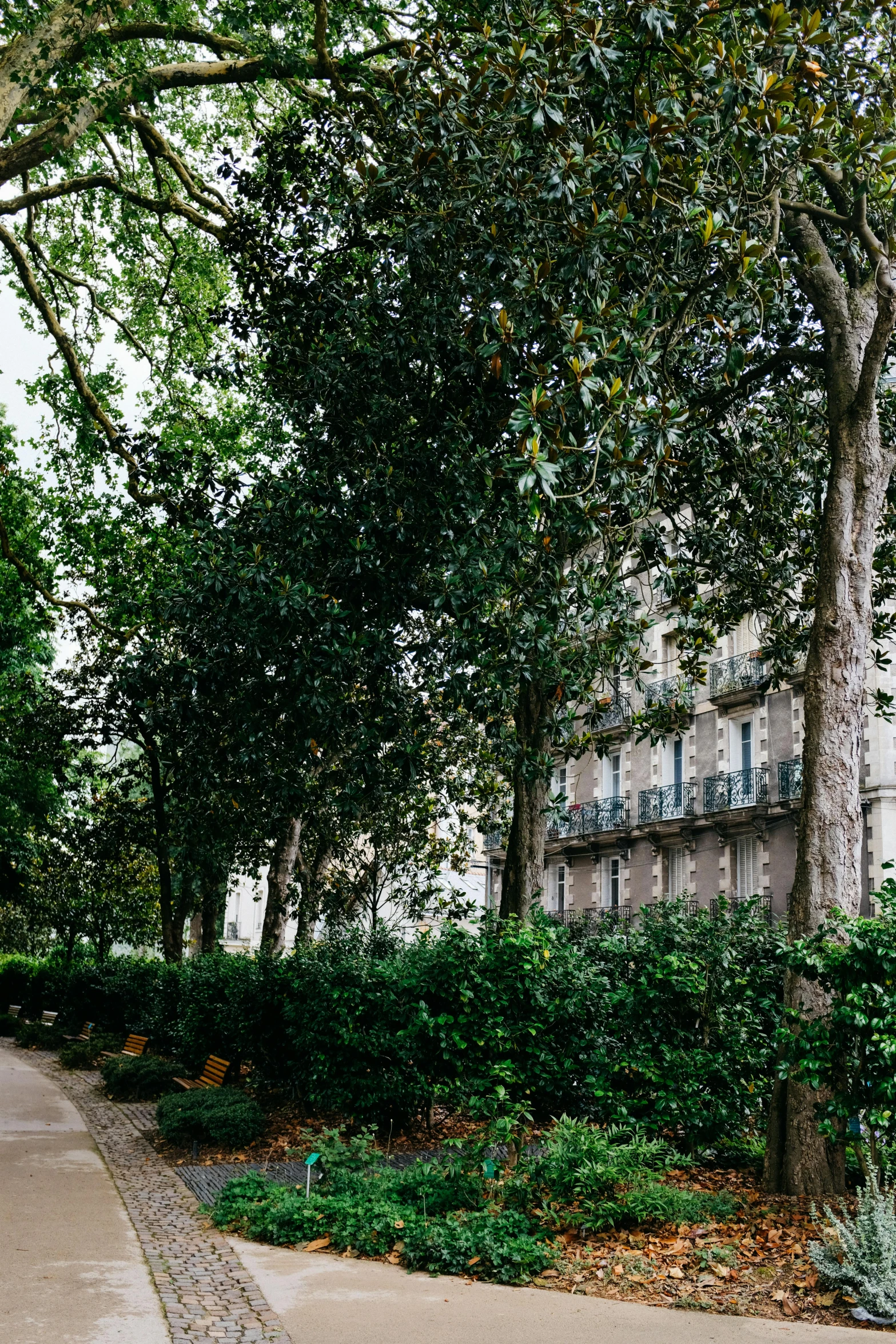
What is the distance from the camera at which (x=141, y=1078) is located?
604 inches

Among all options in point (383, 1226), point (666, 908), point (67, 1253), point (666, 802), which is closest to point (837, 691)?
point (666, 908)

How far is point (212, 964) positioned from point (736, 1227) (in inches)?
415

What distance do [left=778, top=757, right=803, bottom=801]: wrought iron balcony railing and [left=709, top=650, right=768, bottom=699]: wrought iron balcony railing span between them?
2.27 metres

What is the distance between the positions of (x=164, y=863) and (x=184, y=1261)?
55.9ft

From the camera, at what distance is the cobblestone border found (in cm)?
570

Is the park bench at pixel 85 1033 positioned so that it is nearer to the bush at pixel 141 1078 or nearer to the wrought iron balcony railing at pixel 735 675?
the bush at pixel 141 1078

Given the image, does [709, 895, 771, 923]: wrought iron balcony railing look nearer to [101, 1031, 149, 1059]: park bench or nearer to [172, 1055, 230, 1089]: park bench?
[172, 1055, 230, 1089]: park bench

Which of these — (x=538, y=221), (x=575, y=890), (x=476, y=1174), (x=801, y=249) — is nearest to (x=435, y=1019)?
(x=476, y=1174)

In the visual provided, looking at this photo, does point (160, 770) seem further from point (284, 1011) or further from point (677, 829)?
point (677, 829)

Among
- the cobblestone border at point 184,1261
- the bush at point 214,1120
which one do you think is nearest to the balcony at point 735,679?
the bush at point 214,1120

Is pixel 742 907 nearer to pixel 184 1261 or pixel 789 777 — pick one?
pixel 184 1261

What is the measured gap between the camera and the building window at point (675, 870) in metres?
30.9

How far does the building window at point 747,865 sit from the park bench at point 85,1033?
53.6 feet

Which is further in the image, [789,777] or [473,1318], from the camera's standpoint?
[789,777]
